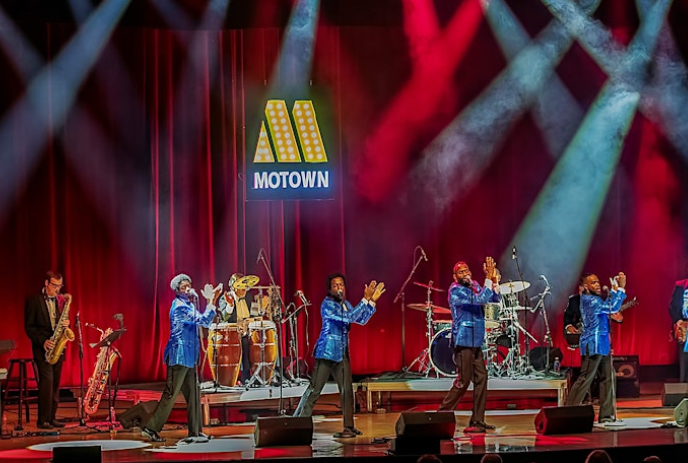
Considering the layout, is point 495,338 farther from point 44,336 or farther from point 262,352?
point 44,336

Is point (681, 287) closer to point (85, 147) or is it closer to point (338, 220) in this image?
point (338, 220)

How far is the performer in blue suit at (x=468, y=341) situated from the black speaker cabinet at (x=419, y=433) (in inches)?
75.0

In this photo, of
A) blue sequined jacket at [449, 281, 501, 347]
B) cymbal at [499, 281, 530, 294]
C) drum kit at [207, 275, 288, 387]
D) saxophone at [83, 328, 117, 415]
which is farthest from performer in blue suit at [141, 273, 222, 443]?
cymbal at [499, 281, 530, 294]

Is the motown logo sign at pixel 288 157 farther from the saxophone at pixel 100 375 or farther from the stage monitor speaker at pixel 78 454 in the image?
the stage monitor speaker at pixel 78 454

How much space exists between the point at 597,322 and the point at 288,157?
221 inches

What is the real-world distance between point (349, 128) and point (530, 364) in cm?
423

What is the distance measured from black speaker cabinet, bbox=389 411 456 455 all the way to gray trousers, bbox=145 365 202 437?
7.77 ft

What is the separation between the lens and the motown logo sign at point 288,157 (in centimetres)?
1497

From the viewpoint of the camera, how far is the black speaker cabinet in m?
8.51

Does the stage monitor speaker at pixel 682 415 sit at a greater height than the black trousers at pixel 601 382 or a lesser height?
lesser

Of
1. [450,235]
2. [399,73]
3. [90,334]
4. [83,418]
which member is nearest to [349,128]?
[399,73]

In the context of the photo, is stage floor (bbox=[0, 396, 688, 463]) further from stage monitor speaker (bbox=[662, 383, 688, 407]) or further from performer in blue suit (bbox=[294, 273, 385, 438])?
performer in blue suit (bbox=[294, 273, 385, 438])

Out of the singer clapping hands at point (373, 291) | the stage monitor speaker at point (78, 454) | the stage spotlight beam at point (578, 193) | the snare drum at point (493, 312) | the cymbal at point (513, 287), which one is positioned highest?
the stage spotlight beam at point (578, 193)

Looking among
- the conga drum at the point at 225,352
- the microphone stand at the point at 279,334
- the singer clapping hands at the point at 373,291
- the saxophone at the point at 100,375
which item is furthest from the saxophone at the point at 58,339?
the singer clapping hands at the point at 373,291
